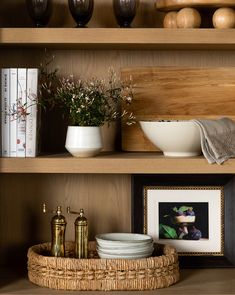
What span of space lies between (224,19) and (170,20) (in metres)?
0.18

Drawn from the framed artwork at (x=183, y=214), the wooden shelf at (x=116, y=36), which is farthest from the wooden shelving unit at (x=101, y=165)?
the framed artwork at (x=183, y=214)

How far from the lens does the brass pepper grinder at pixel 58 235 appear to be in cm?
271

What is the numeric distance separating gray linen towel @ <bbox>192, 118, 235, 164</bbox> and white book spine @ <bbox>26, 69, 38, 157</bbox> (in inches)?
20.8

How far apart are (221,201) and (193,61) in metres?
0.51

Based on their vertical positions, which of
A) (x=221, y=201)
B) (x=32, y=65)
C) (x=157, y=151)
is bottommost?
(x=221, y=201)

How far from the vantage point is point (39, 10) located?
2686 millimetres

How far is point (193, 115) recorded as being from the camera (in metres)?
2.86

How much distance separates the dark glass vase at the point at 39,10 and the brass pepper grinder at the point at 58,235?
637 millimetres

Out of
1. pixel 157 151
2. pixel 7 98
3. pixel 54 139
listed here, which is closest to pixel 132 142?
pixel 157 151

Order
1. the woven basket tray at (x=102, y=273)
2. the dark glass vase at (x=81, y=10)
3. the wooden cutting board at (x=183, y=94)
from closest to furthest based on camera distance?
the woven basket tray at (x=102, y=273) < the dark glass vase at (x=81, y=10) < the wooden cutting board at (x=183, y=94)

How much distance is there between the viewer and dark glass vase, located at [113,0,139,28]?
2678 mm

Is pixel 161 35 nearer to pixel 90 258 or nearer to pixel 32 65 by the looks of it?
pixel 32 65

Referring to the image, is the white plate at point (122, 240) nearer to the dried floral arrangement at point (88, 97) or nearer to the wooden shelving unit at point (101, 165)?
the wooden shelving unit at point (101, 165)

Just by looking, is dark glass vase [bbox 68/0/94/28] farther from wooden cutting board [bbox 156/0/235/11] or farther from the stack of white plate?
the stack of white plate
